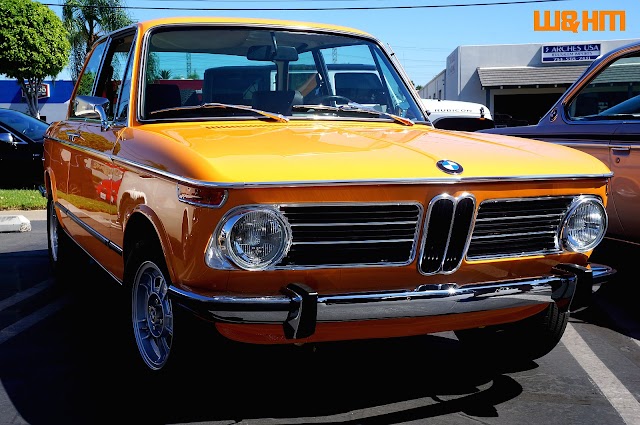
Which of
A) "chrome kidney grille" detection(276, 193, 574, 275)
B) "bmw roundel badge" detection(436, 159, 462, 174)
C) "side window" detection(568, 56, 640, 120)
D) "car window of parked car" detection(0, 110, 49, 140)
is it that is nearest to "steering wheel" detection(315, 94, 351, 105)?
"bmw roundel badge" detection(436, 159, 462, 174)

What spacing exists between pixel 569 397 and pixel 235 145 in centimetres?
197

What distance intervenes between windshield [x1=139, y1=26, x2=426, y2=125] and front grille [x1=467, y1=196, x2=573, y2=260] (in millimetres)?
1317

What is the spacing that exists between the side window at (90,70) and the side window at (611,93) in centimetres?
343

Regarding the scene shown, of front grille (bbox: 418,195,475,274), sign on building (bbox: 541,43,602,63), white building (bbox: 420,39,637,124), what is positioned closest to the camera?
front grille (bbox: 418,195,475,274)

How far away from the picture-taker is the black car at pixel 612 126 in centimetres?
525

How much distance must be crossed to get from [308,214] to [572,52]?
34.7 metres

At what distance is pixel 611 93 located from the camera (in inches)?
236

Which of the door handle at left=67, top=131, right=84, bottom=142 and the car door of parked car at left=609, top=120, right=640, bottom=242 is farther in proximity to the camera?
the door handle at left=67, top=131, right=84, bottom=142

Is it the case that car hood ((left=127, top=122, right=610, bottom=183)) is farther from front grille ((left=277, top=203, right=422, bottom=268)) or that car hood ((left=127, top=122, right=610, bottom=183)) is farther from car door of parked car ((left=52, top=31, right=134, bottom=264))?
car door of parked car ((left=52, top=31, right=134, bottom=264))

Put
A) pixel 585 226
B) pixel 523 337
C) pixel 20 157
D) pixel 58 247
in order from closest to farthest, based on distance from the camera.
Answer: pixel 585 226 → pixel 523 337 → pixel 58 247 → pixel 20 157

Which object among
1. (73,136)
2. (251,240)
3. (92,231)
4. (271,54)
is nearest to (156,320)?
(251,240)

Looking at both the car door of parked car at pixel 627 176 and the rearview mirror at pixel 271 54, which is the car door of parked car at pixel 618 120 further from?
the rearview mirror at pixel 271 54

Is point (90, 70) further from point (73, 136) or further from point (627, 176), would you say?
point (627, 176)

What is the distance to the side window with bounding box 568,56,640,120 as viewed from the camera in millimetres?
5734
